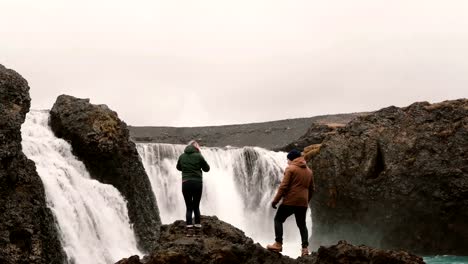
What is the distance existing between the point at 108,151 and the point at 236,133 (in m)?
78.3

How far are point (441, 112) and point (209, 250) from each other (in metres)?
23.0

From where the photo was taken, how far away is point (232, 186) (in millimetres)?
48062

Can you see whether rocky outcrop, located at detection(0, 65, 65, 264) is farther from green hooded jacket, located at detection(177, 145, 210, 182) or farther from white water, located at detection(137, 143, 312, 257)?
white water, located at detection(137, 143, 312, 257)

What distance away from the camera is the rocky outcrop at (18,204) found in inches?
685

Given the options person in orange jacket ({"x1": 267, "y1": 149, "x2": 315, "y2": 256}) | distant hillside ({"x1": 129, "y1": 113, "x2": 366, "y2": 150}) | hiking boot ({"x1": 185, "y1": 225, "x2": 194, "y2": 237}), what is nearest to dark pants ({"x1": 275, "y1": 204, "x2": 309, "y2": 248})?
person in orange jacket ({"x1": 267, "y1": 149, "x2": 315, "y2": 256})

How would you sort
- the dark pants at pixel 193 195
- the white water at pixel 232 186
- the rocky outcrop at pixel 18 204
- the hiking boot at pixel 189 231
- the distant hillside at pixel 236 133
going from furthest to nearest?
the distant hillside at pixel 236 133
the white water at pixel 232 186
the rocky outcrop at pixel 18 204
the dark pants at pixel 193 195
the hiking boot at pixel 189 231

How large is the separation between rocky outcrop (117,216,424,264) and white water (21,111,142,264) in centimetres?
868

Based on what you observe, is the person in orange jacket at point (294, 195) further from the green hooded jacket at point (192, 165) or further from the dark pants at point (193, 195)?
the green hooded jacket at point (192, 165)

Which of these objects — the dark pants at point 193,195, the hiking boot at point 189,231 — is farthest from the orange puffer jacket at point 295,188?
the hiking boot at point 189,231

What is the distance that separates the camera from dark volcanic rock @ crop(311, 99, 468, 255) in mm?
30047

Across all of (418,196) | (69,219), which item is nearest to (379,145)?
(418,196)

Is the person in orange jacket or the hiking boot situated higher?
the person in orange jacket

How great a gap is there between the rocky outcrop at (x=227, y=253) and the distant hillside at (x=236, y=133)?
81.3 m

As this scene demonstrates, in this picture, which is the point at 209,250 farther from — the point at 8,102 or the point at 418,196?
the point at 418,196
